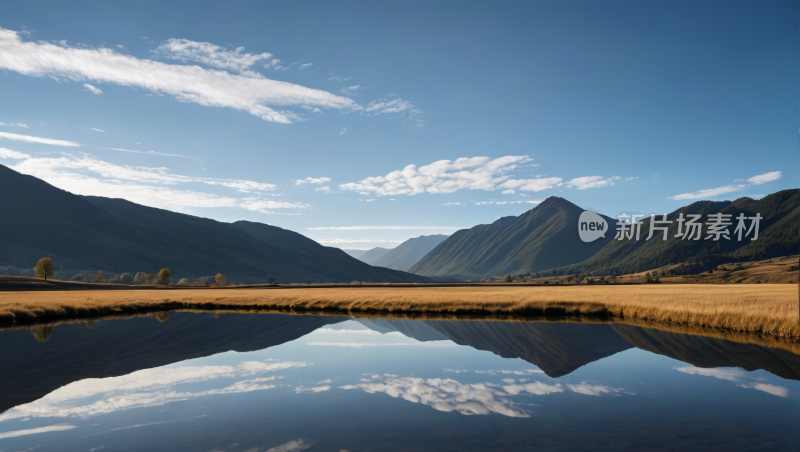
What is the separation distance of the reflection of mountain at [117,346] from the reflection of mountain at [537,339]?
1068cm

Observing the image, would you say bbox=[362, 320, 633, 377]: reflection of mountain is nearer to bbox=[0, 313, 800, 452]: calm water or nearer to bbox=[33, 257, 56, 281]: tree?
bbox=[0, 313, 800, 452]: calm water

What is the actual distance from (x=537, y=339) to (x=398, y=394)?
16.1 metres

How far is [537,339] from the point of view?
28547mm

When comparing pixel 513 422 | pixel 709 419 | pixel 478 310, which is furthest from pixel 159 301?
pixel 709 419

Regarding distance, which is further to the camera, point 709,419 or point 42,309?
point 42,309

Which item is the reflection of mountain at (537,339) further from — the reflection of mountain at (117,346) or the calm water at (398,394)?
the reflection of mountain at (117,346)

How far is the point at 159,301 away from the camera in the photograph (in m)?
62.1

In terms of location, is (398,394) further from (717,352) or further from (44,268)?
(44,268)

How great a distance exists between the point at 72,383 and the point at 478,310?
38813 millimetres

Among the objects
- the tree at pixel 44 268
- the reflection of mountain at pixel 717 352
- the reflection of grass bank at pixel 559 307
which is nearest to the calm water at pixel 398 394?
the reflection of mountain at pixel 717 352

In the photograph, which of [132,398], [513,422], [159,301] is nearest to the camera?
[513,422]

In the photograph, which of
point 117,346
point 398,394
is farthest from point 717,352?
point 117,346

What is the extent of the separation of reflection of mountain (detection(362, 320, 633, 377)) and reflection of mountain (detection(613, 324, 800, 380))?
1.82 m

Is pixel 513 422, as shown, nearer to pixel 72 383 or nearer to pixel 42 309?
pixel 72 383
